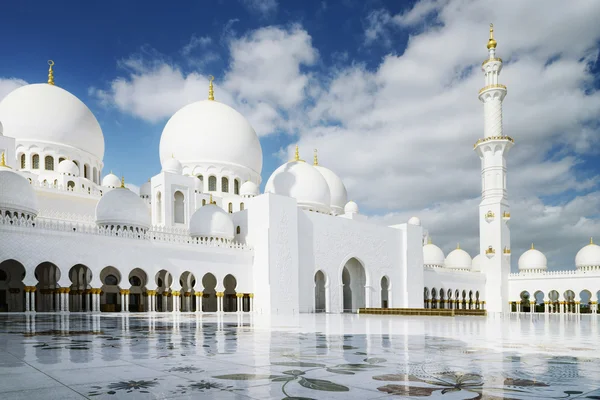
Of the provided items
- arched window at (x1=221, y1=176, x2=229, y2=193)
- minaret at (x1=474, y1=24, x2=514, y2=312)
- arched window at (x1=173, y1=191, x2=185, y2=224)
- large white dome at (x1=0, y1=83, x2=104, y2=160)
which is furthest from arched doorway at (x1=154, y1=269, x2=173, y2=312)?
minaret at (x1=474, y1=24, x2=514, y2=312)

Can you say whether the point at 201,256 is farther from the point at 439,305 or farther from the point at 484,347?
the point at 439,305

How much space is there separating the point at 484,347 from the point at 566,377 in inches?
70.4

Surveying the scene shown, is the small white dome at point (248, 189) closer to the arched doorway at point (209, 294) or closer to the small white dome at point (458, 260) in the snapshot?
the arched doorway at point (209, 294)

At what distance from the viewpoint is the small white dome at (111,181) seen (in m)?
24.2

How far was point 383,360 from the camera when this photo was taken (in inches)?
142

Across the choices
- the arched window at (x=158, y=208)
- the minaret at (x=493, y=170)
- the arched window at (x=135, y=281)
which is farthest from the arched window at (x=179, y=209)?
the minaret at (x=493, y=170)

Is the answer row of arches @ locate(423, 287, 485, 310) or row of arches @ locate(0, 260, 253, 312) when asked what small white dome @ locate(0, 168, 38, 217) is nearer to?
row of arches @ locate(0, 260, 253, 312)

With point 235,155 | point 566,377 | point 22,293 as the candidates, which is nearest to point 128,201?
point 22,293

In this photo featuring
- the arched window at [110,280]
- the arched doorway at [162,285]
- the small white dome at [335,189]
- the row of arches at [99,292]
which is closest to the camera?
the row of arches at [99,292]

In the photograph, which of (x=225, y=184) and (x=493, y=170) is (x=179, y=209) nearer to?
(x=225, y=184)

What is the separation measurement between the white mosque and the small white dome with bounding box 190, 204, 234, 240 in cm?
5

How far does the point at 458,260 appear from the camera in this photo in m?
36.9

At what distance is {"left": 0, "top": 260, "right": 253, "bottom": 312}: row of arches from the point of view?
16.8 metres

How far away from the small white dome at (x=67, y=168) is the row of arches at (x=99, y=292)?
4.67 metres
